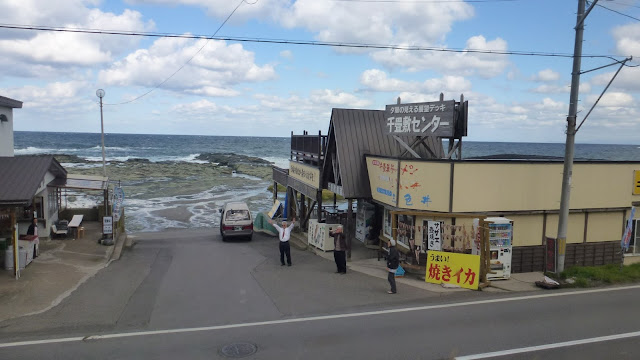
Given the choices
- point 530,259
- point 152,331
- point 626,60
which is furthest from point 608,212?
point 152,331

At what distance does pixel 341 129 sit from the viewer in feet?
57.8

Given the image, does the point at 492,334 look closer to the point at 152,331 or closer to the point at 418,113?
the point at 152,331

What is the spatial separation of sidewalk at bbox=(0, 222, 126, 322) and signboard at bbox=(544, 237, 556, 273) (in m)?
13.5

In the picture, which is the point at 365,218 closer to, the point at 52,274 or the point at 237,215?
the point at 237,215

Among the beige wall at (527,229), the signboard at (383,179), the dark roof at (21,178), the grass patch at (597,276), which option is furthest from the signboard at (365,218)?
the dark roof at (21,178)

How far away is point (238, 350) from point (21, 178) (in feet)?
30.8

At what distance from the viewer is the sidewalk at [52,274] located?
11.3m

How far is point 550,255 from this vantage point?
14062mm

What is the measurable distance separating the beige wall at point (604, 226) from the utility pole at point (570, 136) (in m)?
2.46

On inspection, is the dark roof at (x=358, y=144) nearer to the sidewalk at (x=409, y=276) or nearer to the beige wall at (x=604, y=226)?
the sidewalk at (x=409, y=276)

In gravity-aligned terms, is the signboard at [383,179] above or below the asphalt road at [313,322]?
above

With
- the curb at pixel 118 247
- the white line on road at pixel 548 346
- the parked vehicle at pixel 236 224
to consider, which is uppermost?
the white line on road at pixel 548 346

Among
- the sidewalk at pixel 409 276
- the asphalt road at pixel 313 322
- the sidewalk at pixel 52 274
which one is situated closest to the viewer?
the asphalt road at pixel 313 322

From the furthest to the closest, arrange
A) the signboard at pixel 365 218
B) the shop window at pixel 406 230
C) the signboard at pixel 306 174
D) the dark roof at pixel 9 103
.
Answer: the signboard at pixel 306 174 < the signboard at pixel 365 218 < the dark roof at pixel 9 103 < the shop window at pixel 406 230
